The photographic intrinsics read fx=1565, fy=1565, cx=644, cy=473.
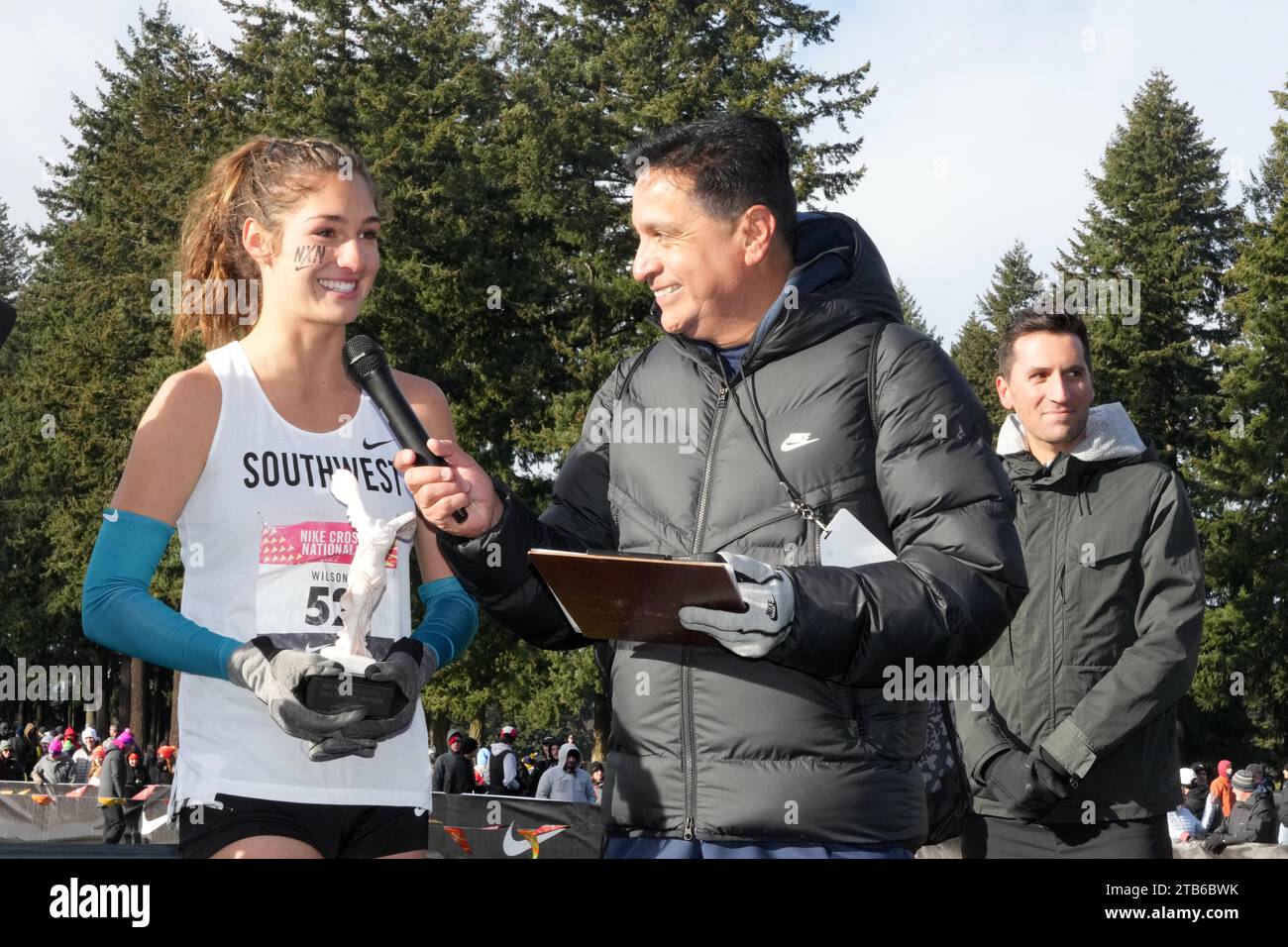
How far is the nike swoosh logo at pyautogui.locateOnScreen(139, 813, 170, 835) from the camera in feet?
76.7

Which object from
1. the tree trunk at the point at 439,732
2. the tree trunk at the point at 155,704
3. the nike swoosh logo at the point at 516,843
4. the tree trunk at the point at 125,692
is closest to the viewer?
the nike swoosh logo at the point at 516,843

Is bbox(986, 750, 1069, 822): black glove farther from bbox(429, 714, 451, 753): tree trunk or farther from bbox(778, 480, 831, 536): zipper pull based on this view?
bbox(429, 714, 451, 753): tree trunk

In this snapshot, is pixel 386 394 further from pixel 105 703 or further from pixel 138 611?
pixel 105 703

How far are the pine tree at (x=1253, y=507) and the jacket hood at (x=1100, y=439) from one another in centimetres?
4068

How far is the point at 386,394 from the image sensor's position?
158 inches

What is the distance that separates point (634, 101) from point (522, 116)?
2.88 meters

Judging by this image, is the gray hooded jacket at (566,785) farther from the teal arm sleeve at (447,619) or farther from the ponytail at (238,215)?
the ponytail at (238,215)

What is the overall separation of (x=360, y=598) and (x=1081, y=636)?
281cm

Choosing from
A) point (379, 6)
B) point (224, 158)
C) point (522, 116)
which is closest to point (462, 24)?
point (379, 6)

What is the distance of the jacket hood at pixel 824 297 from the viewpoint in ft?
12.3

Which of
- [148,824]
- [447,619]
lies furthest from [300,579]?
[148,824]

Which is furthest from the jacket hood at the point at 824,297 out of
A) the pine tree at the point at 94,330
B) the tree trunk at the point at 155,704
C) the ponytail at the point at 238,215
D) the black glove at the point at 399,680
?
the tree trunk at the point at 155,704

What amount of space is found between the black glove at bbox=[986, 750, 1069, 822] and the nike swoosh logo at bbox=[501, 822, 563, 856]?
1132 cm
